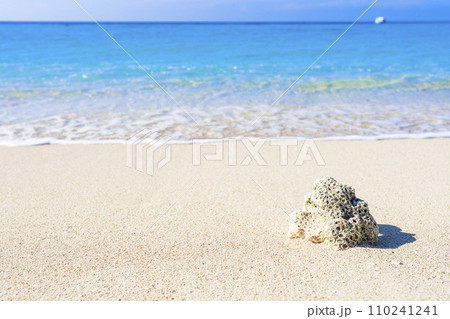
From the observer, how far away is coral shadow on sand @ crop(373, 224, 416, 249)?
2.66 metres

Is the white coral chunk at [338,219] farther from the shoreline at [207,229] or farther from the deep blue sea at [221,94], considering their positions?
the deep blue sea at [221,94]

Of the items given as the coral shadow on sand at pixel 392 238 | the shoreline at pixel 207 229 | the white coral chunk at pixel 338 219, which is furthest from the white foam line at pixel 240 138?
the white coral chunk at pixel 338 219

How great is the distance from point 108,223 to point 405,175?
292 cm

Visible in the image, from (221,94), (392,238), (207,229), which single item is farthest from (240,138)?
(221,94)

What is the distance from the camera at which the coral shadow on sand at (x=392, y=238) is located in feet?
8.73

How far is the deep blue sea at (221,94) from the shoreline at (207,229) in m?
1.34

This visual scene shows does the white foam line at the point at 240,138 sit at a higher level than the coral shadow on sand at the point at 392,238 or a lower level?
higher

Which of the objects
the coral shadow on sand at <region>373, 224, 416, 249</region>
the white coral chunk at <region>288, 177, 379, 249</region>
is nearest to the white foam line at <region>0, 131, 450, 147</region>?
the coral shadow on sand at <region>373, 224, 416, 249</region>

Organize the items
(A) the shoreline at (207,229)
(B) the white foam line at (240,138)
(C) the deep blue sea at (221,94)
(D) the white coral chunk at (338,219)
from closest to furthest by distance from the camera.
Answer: (A) the shoreline at (207,229) < (D) the white coral chunk at (338,219) < (B) the white foam line at (240,138) < (C) the deep blue sea at (221,94)

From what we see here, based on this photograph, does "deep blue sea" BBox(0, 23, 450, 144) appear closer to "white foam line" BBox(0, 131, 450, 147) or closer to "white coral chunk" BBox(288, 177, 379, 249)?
"white foam line" BBox(0, 131, 450, 147)

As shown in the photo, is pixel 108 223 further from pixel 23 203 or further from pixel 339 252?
pixel 339 252

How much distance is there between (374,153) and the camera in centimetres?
486
